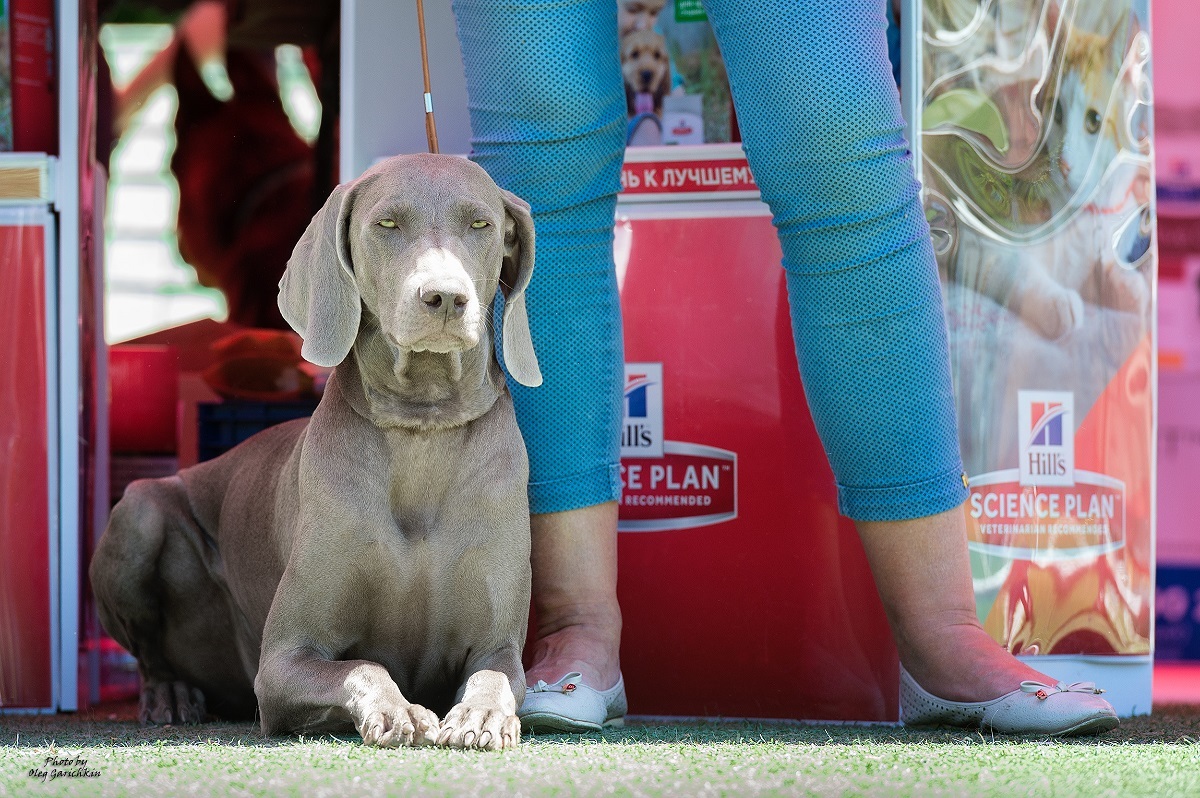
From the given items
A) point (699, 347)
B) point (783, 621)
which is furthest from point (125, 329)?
point (783, 621)

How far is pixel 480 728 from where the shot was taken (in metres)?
1.81

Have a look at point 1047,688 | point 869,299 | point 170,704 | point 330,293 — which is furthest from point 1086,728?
point 170,704

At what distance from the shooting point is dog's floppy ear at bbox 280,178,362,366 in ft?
7.13

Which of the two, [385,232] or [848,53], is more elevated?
[848,53]

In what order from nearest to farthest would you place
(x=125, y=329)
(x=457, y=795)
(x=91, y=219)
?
(x=457, y=795) → (x=91, y=219) → (x=125, y=329)

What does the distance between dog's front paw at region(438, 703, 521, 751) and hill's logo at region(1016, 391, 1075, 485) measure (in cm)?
130

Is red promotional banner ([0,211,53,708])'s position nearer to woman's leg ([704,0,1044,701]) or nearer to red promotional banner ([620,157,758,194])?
red promotional banner ([620,157,758,194])

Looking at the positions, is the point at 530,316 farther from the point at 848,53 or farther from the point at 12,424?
the point at 12,424

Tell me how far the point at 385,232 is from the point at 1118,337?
147 cm

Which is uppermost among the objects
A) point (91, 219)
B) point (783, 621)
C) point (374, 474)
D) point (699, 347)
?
point (91, 219)

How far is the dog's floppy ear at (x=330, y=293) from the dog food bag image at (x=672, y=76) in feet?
3.92

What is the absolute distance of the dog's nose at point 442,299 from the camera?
1.99 m

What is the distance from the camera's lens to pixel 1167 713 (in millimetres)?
2752

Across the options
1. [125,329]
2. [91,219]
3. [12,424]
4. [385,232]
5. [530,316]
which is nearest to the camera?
[385,232]
